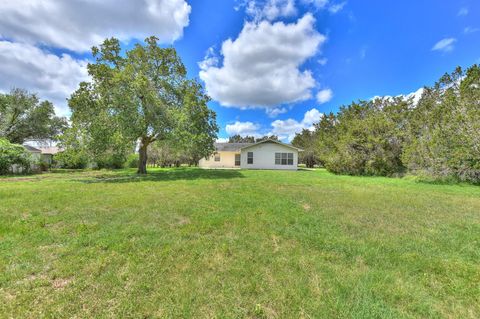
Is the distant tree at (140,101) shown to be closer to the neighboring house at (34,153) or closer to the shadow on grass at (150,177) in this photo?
the shadow on grass at (150,177)

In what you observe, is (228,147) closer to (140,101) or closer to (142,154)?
(142,154)

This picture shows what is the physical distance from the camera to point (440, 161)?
43.9 feet

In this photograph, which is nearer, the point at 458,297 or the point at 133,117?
the point at 458,297

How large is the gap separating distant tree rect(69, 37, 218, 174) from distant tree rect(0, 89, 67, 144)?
48.8 ft

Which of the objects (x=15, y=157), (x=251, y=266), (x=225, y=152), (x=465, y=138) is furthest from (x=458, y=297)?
(x=225, y=152)

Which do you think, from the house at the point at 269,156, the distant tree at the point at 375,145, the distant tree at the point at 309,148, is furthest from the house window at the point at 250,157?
the distant tree at the point at 309,148

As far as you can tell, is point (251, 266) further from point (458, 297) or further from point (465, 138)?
point (465, 138)

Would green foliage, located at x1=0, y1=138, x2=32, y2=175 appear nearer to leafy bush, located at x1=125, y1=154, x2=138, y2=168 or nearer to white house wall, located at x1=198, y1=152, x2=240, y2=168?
leafy bush, located at x1=125, y1=154, x2=138, y2=168

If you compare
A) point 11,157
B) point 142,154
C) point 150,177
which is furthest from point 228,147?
point 11,157

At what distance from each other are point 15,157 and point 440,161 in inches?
1184

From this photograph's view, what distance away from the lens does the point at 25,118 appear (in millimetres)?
26422

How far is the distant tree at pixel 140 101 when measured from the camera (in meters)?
13.5

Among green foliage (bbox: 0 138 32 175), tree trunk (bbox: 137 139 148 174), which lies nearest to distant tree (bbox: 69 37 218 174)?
tree trunk (bbox: 137 139 148 174)

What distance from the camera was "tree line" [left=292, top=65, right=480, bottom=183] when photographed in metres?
12.7
